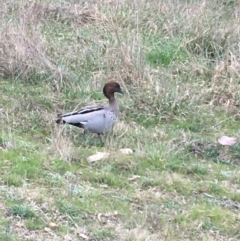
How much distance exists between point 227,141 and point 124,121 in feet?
3.51

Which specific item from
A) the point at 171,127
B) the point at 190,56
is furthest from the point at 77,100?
the point at 190,56

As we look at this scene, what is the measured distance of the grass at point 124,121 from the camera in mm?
6098

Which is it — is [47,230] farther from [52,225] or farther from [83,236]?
[83,236]

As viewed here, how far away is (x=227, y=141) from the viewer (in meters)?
8.01

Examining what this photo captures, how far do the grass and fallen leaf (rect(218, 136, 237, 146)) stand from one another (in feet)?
0.18

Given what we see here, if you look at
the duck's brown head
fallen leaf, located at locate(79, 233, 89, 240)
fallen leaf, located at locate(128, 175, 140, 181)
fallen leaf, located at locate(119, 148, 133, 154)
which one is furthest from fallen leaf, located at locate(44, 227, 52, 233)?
the duck's brown head

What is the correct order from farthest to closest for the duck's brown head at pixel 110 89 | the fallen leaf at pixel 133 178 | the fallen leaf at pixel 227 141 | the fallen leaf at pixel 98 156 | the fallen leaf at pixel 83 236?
the duck's brown head at pixel 110 89 → the fallen leaf at pixel 227 141 → the fallen leaf at pixel 98 156 → the fallen leaf at pixel 133 178 → the fallen leaf at pixel 83 236

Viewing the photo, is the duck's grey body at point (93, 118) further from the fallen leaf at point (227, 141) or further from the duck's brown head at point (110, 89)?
the fallen leaf at point (227, 141)

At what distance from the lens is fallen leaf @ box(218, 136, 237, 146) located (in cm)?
795

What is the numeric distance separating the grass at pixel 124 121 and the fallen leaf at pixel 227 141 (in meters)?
0.05

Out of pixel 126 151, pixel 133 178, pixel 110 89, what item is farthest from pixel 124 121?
pixel 133 178

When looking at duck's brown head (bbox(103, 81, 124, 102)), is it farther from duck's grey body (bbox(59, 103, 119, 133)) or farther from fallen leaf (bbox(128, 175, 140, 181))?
fallen leaf (bbox(128, 175, 140, 181))

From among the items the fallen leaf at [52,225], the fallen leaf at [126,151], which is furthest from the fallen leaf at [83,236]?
the fallen leaf at [126,151]

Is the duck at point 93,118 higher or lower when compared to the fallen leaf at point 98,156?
higher
